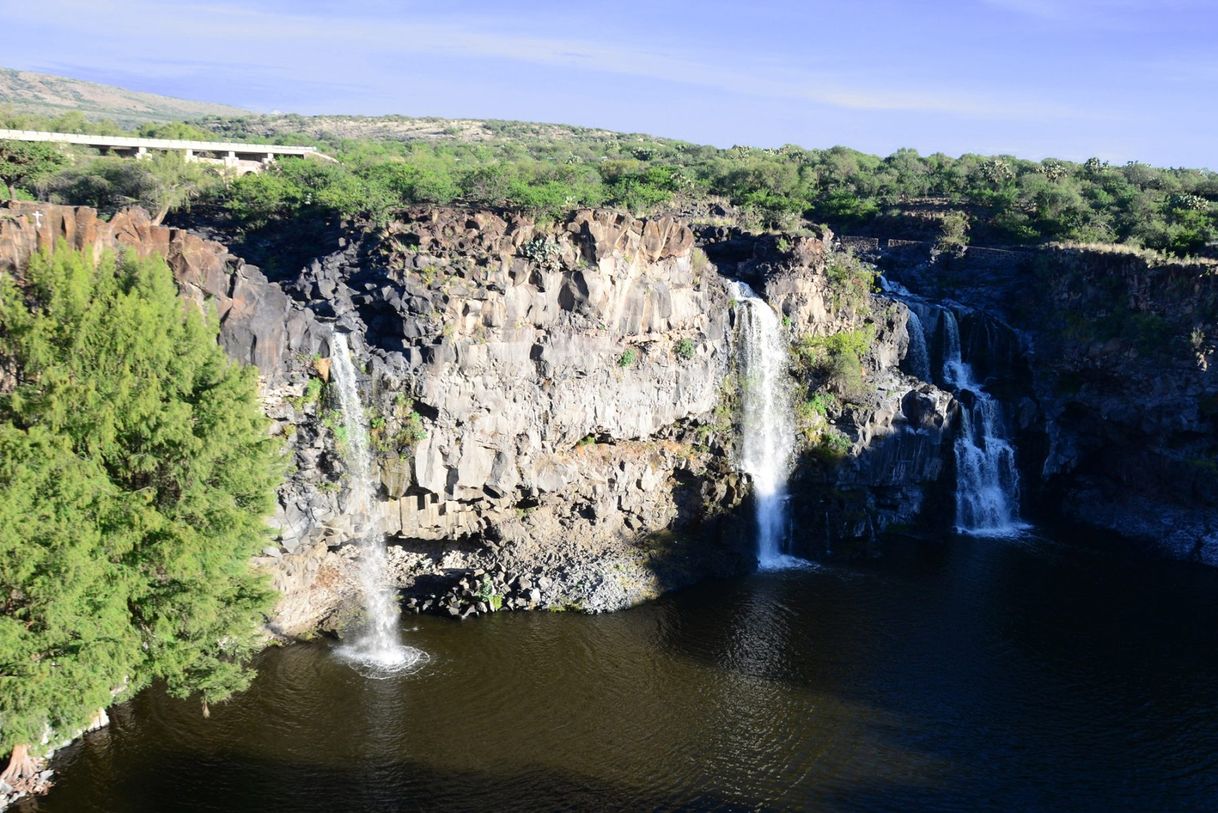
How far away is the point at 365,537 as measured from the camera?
3516 cm

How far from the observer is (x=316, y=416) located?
3312 cm

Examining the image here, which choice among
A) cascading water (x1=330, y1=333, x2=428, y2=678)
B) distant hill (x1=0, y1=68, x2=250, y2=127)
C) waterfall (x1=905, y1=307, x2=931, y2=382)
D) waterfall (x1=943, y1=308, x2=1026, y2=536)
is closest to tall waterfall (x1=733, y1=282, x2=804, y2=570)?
waterfall (x1=905, y1=307, x2=931, y2=382)

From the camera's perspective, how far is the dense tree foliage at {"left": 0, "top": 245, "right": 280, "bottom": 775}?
826 inches

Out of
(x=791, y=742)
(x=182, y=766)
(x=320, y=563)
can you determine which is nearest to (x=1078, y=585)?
(x=791, y=742)

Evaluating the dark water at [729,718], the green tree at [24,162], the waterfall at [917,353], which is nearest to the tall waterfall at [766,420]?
the dark water at [729,718]

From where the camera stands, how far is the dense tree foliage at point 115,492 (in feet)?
68.8

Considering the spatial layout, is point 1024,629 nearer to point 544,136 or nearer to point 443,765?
point 443,765

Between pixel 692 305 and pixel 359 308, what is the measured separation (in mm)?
16256

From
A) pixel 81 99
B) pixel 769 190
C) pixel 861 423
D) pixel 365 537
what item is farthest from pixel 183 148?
pixel 81 99

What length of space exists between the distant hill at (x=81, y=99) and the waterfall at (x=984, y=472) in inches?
5408

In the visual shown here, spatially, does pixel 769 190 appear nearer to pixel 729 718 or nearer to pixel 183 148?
pixel 183 148

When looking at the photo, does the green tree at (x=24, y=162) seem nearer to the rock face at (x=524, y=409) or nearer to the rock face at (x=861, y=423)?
the rock face at (x=524, y=409)

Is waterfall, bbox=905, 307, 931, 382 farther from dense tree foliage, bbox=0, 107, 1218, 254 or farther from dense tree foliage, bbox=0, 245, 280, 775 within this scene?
dense tree foliage, bbox=0, 245, 280, 775

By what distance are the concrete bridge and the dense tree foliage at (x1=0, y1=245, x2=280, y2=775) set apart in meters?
44.4
